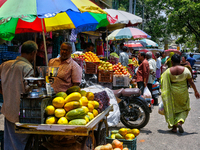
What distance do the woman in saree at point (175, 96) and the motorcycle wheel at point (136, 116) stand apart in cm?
53

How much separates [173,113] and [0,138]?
4.11m

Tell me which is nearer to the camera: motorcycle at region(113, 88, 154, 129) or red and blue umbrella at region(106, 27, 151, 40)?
motorcycle at region(113, 88, 154, 129)

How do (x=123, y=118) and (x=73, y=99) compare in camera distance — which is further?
(x=123, y=118)

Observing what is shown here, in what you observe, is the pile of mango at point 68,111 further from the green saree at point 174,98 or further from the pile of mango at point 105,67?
the pile of mango at point 105,67

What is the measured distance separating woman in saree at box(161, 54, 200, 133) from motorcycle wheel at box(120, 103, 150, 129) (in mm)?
533

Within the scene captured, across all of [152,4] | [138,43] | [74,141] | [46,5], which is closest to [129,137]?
[74,141]

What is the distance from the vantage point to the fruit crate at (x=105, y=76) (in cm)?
684

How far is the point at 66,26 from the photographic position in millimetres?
5352

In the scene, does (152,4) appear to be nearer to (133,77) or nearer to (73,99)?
(133,77)

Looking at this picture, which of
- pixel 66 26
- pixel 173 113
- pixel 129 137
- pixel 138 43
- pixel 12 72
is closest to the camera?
pixel 12 72

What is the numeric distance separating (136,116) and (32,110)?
3.78 m

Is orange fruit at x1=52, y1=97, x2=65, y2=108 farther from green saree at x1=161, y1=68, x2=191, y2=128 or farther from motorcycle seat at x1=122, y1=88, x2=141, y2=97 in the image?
green saree at x1=161, y1=68, x2=191, y2=128

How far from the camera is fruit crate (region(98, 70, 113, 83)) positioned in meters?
6.84

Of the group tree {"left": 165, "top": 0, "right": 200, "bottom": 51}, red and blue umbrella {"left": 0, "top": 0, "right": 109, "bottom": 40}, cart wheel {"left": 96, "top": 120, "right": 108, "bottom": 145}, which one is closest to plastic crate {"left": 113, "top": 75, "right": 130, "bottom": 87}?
red and blue umbrella {"left": 0, "top": 0, "right": 109, "bottom": 40}
